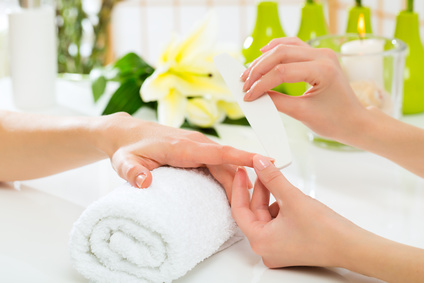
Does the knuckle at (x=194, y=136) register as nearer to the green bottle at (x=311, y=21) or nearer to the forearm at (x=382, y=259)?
the forearm at (x=382, y=259)

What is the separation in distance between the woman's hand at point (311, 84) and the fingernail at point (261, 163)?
0.39 feet

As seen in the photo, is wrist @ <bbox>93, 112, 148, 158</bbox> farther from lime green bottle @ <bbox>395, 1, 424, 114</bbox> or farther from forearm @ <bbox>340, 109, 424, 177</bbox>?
lime green bottle @ <bbox>395, 1, 424, 114</bbox>

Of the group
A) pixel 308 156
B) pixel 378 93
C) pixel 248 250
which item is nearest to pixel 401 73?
pixel 378 93

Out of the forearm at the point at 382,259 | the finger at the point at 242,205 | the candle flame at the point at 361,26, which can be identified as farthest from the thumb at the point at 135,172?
the candle flame at the point at 361,26

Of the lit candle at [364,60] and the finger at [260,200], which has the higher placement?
the lit candle at [364,60]

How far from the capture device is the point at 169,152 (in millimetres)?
703

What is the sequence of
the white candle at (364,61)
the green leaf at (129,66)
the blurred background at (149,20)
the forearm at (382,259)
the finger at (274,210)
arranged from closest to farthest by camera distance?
the forearm at (382,259), the finger at (274,210), the white candle at (364,61), the green leaf at (129,66), the blurred background at (149,20)

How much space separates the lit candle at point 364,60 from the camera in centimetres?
100

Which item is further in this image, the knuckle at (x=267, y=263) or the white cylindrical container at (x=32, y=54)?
the white cylindrical container at (x=32, y=54)

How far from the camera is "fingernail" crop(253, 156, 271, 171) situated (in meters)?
0.67

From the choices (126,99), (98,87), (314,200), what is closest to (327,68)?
(314,200)

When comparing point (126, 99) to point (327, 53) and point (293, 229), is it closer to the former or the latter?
point (327, 53)

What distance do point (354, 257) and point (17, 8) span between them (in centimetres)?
89

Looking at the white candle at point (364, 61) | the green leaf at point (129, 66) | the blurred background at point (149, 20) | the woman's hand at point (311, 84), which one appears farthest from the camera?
the blurred background at point (149, 20)
